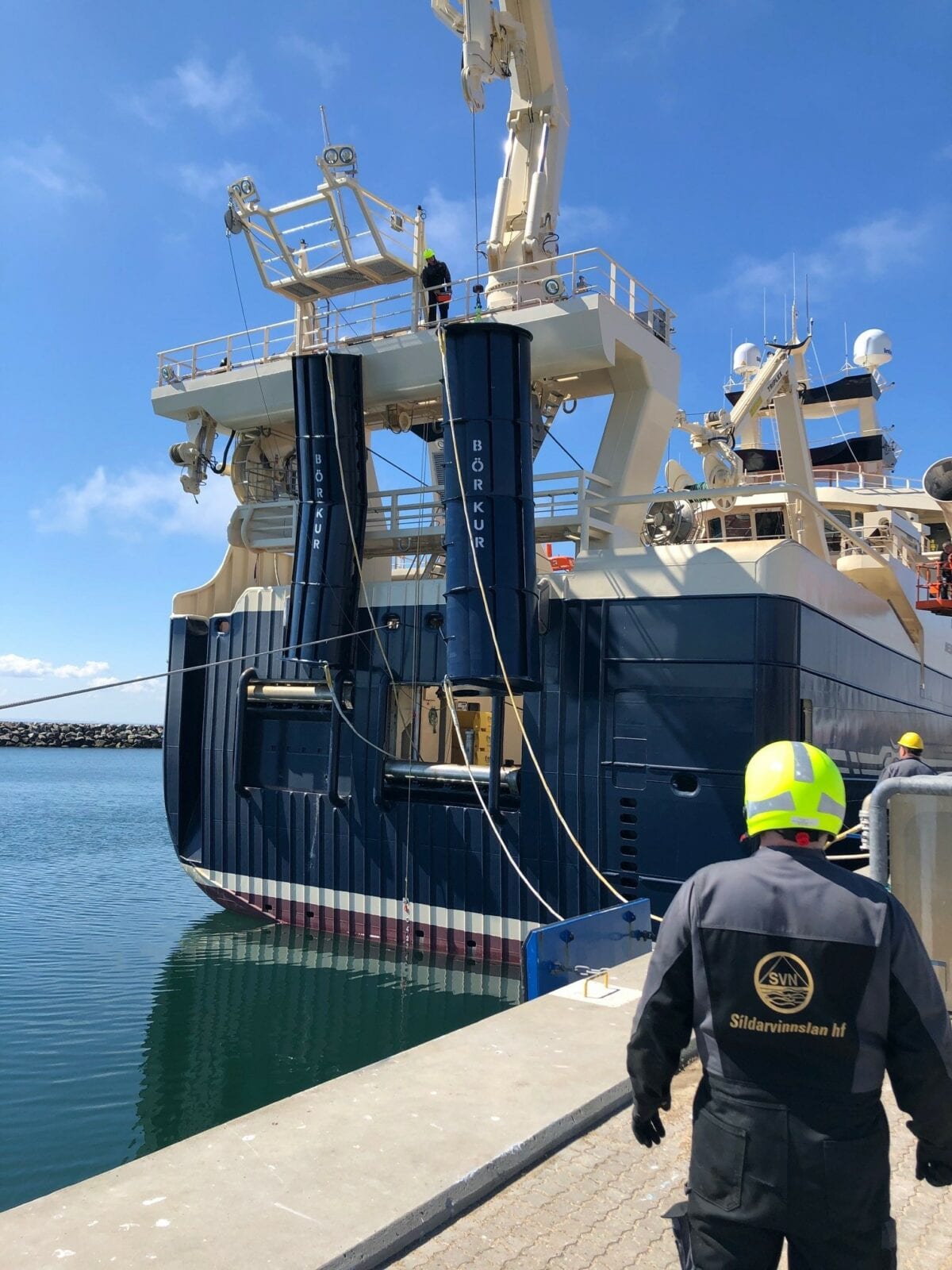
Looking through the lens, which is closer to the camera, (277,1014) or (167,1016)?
(277,1014)

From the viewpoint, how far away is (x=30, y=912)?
53.3 ft

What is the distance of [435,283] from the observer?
13812 mm

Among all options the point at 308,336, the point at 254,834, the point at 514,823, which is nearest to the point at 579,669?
the point at 514,823

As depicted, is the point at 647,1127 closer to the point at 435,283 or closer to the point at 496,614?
the point at 496,614

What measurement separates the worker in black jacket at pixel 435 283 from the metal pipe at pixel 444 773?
6.22 m

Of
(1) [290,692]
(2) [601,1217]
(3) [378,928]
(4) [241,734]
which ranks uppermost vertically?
(1) [290,692]

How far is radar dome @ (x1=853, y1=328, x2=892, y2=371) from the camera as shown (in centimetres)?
2556

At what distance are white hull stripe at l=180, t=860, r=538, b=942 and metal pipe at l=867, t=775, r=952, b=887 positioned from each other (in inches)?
223

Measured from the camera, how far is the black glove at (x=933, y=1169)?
2350mm

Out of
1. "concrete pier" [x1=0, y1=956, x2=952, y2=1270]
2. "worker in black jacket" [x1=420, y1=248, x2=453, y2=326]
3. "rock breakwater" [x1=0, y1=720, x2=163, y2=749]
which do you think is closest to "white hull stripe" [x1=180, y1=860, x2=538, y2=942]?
"concrete pier" [x1=0, y1=956, x2=952, y2=1270]

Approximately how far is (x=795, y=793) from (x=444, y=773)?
358 inches

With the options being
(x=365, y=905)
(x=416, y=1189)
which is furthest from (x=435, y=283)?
(x=416, y=1189)

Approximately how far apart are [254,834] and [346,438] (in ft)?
18.3

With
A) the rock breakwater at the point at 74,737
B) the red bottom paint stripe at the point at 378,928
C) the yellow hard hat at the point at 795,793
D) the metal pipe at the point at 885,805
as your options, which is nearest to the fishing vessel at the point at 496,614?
the red bottom paint stripe at the point at 378,928
